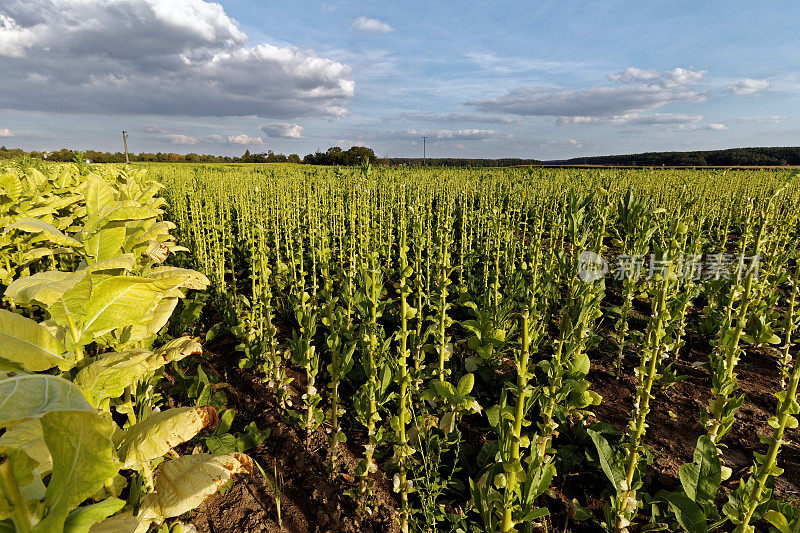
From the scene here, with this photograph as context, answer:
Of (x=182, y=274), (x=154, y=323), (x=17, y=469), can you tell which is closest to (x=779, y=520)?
(x=17, y=469)

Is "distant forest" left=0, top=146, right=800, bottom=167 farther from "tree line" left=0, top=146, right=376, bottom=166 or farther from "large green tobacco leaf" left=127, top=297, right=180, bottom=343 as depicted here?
"large green tobacco leaf" left=127, top=297, right=180, bottom=343

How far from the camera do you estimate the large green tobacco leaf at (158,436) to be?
1.43 metres

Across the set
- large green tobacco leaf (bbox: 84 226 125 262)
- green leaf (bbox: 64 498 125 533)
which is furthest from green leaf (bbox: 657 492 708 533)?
large green tobacco leaf (bbox: 84 226 125 262)

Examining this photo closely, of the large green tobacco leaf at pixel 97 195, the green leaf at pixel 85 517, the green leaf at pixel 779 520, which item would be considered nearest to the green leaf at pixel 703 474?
the green leaf at pixel 779 520

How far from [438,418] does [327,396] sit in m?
1.31

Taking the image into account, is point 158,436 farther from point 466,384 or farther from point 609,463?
point 609,463

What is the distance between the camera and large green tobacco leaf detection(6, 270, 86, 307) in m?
1.19

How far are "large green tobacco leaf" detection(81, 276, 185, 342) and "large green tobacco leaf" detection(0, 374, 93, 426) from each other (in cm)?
61

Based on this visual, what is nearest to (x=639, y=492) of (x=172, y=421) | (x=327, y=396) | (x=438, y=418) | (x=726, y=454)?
(x=726, y=454)

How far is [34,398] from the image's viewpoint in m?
0.83

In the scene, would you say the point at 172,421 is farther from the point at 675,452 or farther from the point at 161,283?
the point at 675,452

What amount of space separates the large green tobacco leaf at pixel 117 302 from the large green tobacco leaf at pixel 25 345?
0.49ft

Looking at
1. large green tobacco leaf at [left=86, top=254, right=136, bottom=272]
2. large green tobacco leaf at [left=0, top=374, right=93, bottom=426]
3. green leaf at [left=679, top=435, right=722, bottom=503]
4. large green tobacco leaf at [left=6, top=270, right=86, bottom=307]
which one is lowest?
green leaf at [left=679, top=435, right=722, bottom=503]

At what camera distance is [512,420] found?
1.93 metres
